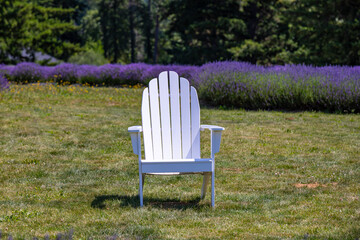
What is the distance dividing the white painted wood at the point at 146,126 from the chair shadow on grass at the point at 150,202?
45 cm

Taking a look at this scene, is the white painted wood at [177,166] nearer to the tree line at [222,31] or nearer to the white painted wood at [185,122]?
the white painted wood at [185,122]

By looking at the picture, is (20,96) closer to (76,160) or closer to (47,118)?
(47,118)

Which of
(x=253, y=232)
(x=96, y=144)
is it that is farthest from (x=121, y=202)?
(x=96, y=144)

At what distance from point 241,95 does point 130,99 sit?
12.0 feet

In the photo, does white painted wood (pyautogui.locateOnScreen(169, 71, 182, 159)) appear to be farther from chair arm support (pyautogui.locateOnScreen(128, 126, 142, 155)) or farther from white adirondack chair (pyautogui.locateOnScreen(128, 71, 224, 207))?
chair arm support (pyautogui.locateOnScreen(128, 126, 142, 155))

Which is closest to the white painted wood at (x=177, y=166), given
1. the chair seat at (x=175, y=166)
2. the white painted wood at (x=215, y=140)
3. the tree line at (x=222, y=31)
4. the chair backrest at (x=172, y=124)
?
the chair seat at (x=175, y=166)

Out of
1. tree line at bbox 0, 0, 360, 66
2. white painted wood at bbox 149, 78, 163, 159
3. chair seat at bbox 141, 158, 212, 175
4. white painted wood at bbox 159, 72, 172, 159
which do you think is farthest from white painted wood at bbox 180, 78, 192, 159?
tree line at bbox 0, 0, 360, 66

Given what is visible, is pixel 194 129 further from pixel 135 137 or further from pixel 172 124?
pixel 135 137

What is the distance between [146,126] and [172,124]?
0.34 m

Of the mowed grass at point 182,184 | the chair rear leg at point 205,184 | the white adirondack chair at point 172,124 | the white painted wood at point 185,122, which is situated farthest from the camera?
the white painted wood at point 185,122

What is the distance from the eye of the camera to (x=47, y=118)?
33.0ft

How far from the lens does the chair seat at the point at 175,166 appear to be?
14.5 ft

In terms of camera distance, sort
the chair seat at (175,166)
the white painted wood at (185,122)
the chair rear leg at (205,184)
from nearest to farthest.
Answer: the chair seat at (175,166) < the chair rear leg at (205,184) < the white painted wood at (185,122)

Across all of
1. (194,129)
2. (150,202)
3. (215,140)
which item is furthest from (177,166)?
(194,129)
